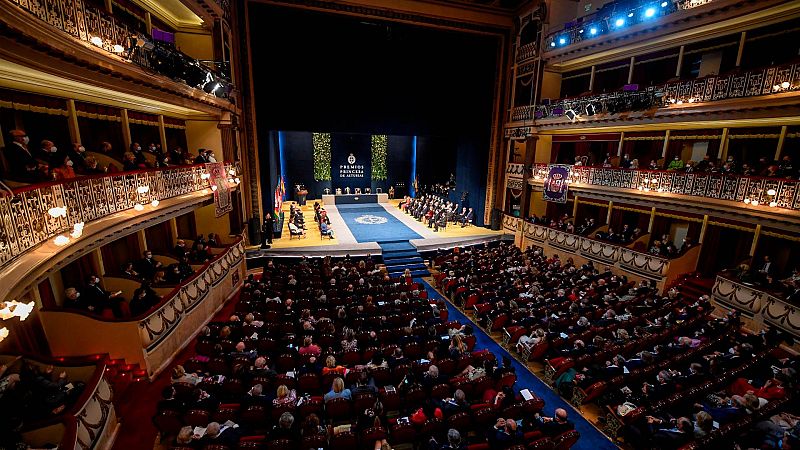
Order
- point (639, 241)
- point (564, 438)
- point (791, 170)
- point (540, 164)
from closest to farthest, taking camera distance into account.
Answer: point (564, 438), point (791, 170), point (639, 241), point (540, 164)

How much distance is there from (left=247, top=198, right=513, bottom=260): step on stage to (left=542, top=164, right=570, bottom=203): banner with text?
4171 millimetres

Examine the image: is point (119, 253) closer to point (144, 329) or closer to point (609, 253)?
point (144, 329)

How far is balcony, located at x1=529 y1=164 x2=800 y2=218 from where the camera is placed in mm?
10883

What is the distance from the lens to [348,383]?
755cm

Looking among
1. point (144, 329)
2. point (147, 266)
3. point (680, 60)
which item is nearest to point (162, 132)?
point (147, 266)

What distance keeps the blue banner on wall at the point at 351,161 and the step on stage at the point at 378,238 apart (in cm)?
440

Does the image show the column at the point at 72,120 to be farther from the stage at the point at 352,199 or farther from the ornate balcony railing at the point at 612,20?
the stage at the point at 352,199

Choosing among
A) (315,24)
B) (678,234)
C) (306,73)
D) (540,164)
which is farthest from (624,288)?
(315,24)

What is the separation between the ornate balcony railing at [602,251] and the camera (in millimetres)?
14227

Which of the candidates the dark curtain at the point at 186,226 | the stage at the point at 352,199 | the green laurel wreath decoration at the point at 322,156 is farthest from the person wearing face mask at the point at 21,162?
the green laurel wreath decoration at the point at 322,156

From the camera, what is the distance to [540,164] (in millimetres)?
20016

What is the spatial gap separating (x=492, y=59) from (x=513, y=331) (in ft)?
59.3

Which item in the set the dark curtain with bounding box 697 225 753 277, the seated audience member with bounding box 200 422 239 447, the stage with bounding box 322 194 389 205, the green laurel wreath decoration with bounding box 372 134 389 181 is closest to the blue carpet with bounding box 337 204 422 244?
the stage with bounding box 322 194 389 205

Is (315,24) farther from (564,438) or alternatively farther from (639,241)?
(564,438)
